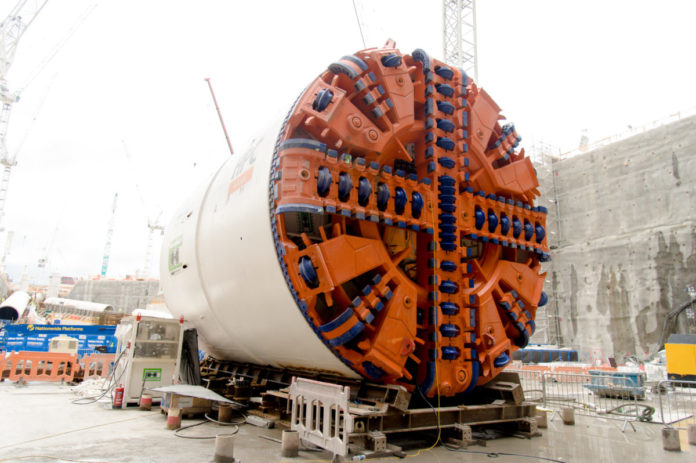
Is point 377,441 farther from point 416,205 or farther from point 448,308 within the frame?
point 416,205

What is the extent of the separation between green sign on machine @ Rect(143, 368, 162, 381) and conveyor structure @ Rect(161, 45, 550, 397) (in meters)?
2.07

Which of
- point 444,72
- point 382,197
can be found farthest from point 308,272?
point 444,72

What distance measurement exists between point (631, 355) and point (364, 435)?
68.2ft

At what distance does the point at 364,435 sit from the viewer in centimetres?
552

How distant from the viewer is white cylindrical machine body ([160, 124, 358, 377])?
20.1 ft

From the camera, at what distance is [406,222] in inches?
257

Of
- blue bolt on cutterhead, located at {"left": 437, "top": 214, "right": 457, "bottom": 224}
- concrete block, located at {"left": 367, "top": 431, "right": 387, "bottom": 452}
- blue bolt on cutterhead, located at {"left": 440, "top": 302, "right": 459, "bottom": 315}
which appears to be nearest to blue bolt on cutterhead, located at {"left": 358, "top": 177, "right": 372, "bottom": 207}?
blue bolt on cutterhead, located at {"left": 437, "top": 214, "right": 457, "bottom": 224}

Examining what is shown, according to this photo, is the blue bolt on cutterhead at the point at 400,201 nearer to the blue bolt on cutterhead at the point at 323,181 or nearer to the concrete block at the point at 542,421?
the blue bolt on cutterhead at the point at 323,181

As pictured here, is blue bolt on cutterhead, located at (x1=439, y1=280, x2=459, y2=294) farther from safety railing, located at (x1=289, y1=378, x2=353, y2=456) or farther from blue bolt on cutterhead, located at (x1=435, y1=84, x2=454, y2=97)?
blue bolt on cutterhead, located at (x1=435, y1=84, x2=454, y2=97)

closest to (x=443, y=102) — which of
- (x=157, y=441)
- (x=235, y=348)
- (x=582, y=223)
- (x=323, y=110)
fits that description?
(x=323, y=110)

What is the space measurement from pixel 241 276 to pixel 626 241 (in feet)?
72.1

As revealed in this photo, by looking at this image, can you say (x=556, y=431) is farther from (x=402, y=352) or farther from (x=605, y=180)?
(x=605, y=180)

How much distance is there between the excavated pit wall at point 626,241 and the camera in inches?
823

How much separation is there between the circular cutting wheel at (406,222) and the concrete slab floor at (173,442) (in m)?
1.20
